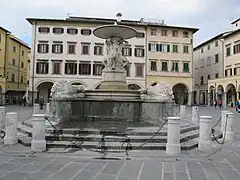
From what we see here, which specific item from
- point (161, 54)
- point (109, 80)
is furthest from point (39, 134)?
point (161, 54)

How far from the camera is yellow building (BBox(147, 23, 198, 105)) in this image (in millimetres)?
42250

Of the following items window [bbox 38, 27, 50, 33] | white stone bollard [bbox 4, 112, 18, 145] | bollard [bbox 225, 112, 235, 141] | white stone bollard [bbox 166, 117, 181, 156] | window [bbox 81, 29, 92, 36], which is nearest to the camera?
white stone bollard [bbox 166, 117, 181, 156]

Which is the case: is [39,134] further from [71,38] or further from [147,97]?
[71,38]

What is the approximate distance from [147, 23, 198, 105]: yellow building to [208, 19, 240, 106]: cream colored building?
172 inches

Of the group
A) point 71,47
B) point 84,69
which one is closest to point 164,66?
point 84,69

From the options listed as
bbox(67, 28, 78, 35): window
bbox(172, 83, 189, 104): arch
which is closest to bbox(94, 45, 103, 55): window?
bbox(67, 28, 78, 35): window

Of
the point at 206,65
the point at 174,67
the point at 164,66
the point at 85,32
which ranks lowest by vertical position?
the point at 174,67

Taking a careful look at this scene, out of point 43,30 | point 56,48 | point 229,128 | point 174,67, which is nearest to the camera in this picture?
point 229,128

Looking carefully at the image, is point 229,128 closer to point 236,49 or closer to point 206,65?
point 236,49

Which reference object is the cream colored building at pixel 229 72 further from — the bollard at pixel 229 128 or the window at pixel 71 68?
the bollard at pixel 229 128

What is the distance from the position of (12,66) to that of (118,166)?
4514 centimetres

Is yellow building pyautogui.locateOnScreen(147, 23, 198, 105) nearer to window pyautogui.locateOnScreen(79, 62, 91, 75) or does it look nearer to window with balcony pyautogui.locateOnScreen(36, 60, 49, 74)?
window pyautogui.locateOnScreen(79, 62, 91, 75)

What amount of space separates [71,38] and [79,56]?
3.04 meters

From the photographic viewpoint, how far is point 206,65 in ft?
167
